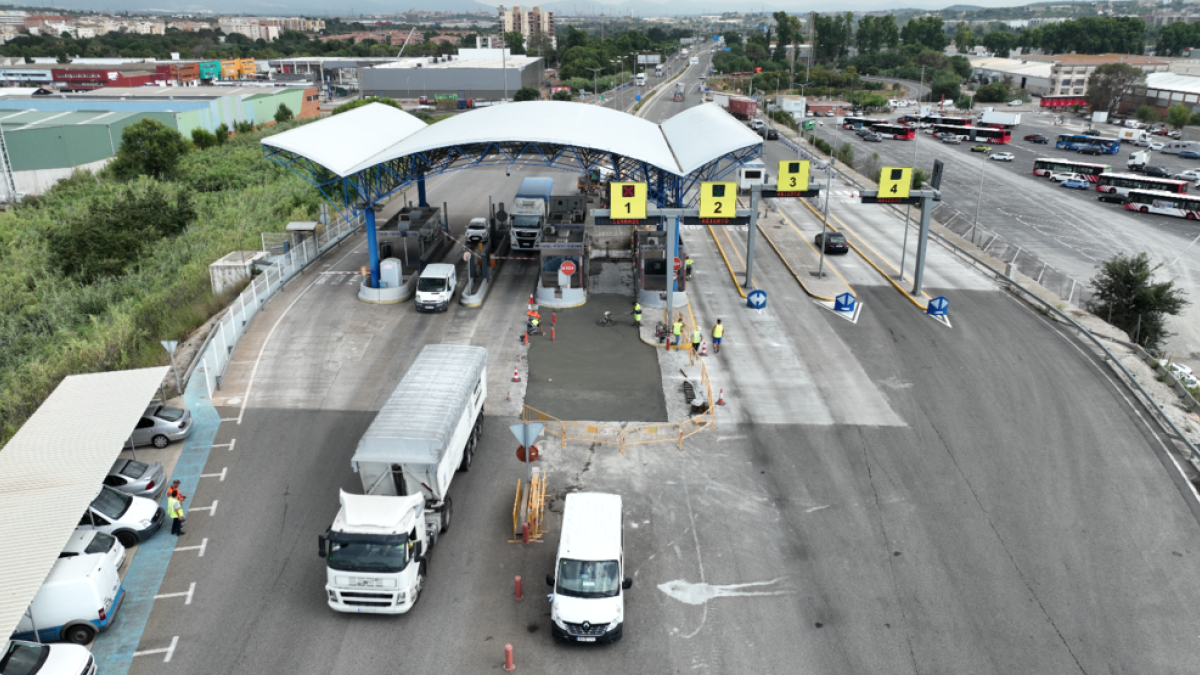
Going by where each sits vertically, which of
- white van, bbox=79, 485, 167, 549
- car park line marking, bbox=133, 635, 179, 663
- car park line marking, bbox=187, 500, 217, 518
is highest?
white van, bbox=79, 485, 167, 549

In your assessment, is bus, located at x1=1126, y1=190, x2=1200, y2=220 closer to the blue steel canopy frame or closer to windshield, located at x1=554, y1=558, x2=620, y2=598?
the blue steel canopy frame

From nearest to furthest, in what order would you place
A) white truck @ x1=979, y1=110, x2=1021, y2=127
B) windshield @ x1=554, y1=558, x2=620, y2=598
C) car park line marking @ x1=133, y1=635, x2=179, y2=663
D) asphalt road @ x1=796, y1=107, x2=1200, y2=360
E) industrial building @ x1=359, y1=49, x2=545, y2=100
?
car park line marking @ x1=133, y1=635, x2=179, y2=663
windshield @ x1=554, y1=558, x2=620, y2=598
asphalt road @ x1=796, y1=107, x2=1200, y2=360
white truck @ x1=979, y1=110, x2=1021, y2=127
industrial building @ x1=359, y1=49, x2=545, y2=100

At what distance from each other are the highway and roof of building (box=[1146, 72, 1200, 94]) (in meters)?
122

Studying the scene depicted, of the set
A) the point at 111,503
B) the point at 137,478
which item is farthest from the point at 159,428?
the point at 111,503

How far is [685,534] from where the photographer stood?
1967 cm

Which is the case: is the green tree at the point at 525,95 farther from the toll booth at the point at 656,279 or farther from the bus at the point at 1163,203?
the toll booth at the point at 656,279

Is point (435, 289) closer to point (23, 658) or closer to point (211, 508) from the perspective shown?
point (211, 508)

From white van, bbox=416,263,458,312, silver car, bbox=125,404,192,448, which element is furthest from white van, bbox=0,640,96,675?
white van, bbox=416,263,458,312

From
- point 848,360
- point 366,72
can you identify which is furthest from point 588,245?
point 366,72

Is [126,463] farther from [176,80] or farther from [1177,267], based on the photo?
[176,80]

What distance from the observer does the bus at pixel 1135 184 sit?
6512cm

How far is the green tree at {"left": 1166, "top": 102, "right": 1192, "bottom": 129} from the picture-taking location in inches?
4396

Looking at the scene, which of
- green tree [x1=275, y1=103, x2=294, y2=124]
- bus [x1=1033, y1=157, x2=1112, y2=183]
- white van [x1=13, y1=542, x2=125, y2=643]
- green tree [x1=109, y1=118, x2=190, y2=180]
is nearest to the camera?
white van [x1=13, y1=542, x2=125, y2=643]

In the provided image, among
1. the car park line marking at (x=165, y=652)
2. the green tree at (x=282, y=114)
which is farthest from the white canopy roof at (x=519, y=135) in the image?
the green tree at (x=282, y=114)
